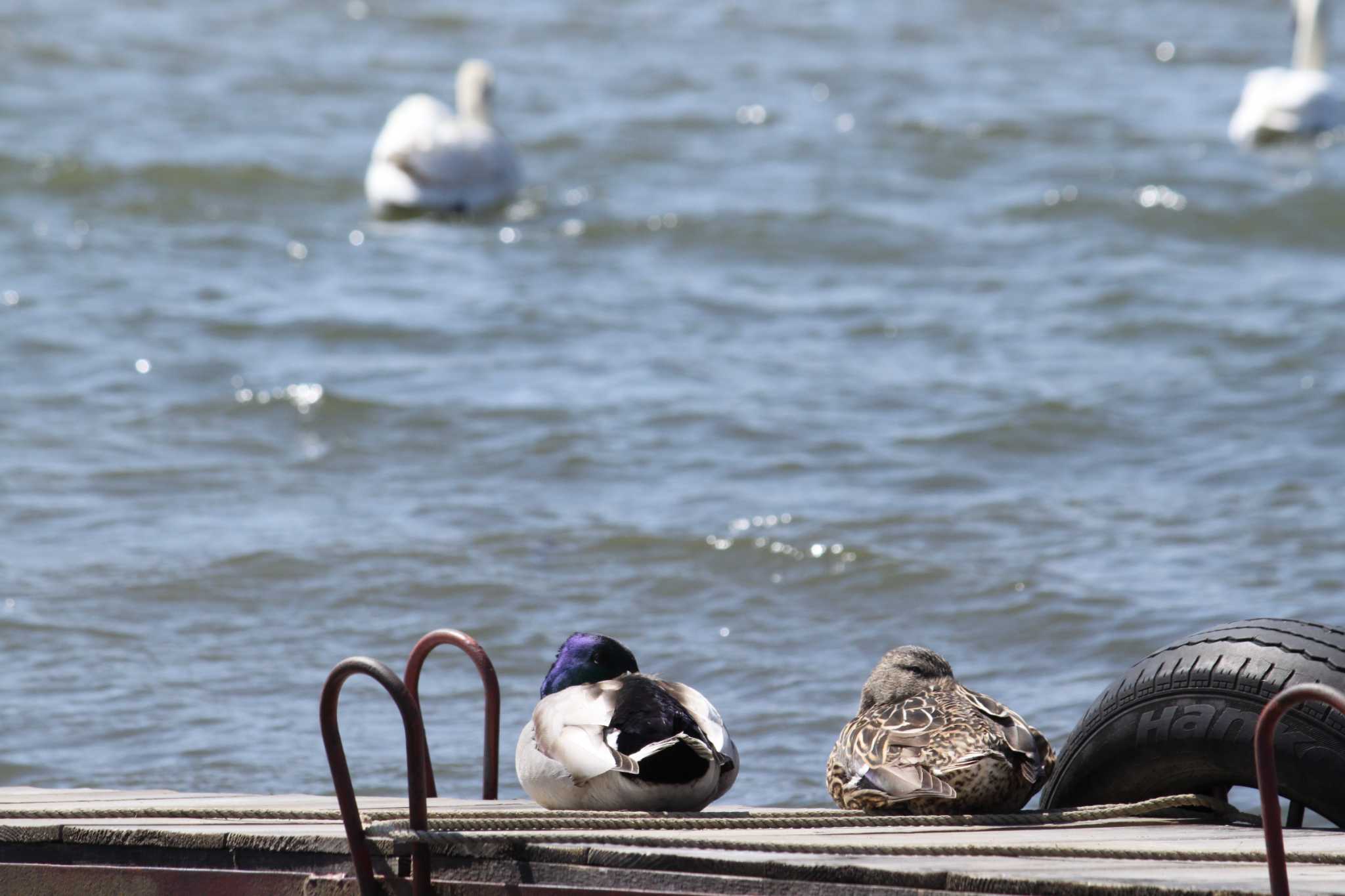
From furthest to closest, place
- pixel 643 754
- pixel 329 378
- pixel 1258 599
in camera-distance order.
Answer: pixel 329 378
pixel 1258 599
pixel 643 754

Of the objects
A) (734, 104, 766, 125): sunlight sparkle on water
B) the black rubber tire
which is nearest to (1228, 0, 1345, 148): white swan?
(734, 104, 766, 125): sunlight sparkle on water

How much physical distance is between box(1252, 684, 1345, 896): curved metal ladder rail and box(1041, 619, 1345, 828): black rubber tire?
1.28 metres

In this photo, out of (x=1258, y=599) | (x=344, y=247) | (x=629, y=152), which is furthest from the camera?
(x=629, y=152)

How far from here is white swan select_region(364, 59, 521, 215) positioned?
17.3 m

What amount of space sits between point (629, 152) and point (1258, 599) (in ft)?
37.5

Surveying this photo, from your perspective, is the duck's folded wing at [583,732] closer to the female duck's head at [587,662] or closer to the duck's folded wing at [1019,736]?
the female duck's head at [587,662]

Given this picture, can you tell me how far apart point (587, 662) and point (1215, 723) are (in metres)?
1.44

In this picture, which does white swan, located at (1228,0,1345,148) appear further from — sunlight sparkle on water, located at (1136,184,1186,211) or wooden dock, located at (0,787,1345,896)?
wooden dock, located at (0,787,1345,896)

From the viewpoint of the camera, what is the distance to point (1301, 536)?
9367mm

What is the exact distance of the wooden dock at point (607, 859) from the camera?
136 inches

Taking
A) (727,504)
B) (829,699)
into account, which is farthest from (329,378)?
(829,699)

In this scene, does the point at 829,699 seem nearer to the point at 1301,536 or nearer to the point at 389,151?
the point at 1301,536

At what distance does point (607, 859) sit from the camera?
11.9ft

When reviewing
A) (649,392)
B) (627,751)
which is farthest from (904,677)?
(649,392)
